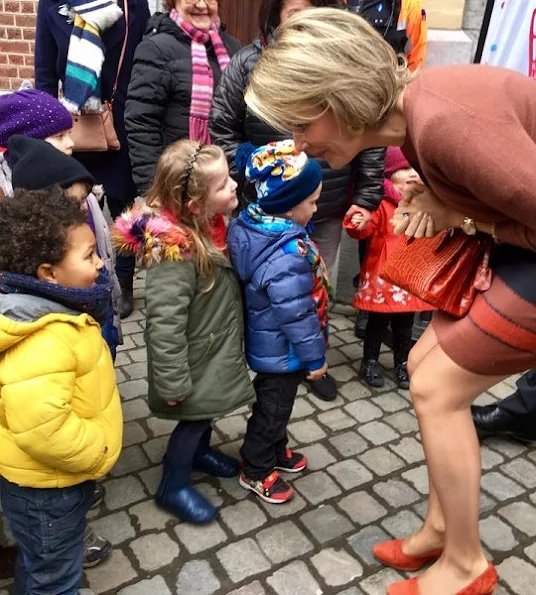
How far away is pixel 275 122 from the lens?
6.46ft

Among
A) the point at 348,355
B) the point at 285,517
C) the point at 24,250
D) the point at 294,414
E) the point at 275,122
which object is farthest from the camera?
the point at 348,355

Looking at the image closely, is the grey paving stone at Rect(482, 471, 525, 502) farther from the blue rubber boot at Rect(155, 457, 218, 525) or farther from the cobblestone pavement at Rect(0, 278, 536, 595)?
the blue rubber boot at Rect(155, 457, 218, 525)

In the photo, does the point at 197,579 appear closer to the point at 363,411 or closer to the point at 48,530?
the point at 48,530

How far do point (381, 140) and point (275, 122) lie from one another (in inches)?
13.2

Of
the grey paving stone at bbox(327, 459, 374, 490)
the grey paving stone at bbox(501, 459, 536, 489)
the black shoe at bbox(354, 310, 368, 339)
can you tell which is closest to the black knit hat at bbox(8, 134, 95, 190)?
the grey paving stone at bbox(327, 459, 374, 490)

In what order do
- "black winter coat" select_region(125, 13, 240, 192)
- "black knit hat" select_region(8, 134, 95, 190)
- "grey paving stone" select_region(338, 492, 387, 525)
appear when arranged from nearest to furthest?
"black knit hat" select_region(8, 134, 95, 190), "grey paving stone" select_region(338, 492, 387, 525), "black winter coat" select_region(125, 13, 240, 192)

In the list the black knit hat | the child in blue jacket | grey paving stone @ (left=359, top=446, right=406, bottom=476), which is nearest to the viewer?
the black knit hat

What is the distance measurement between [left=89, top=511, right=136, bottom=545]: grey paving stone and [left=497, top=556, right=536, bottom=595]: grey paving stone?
1.44 meters

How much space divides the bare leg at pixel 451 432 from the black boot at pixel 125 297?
2867 millimetres

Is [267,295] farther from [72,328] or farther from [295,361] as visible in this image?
[72,328]

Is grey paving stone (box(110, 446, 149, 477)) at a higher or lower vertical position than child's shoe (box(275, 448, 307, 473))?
lower

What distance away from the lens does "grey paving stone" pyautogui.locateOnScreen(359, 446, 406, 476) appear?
3047 mm

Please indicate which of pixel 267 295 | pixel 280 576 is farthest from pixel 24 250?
pixel 280 576

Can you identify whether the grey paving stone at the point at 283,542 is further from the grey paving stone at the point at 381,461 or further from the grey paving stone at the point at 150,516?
the grey paving stone at the point at 381,461
